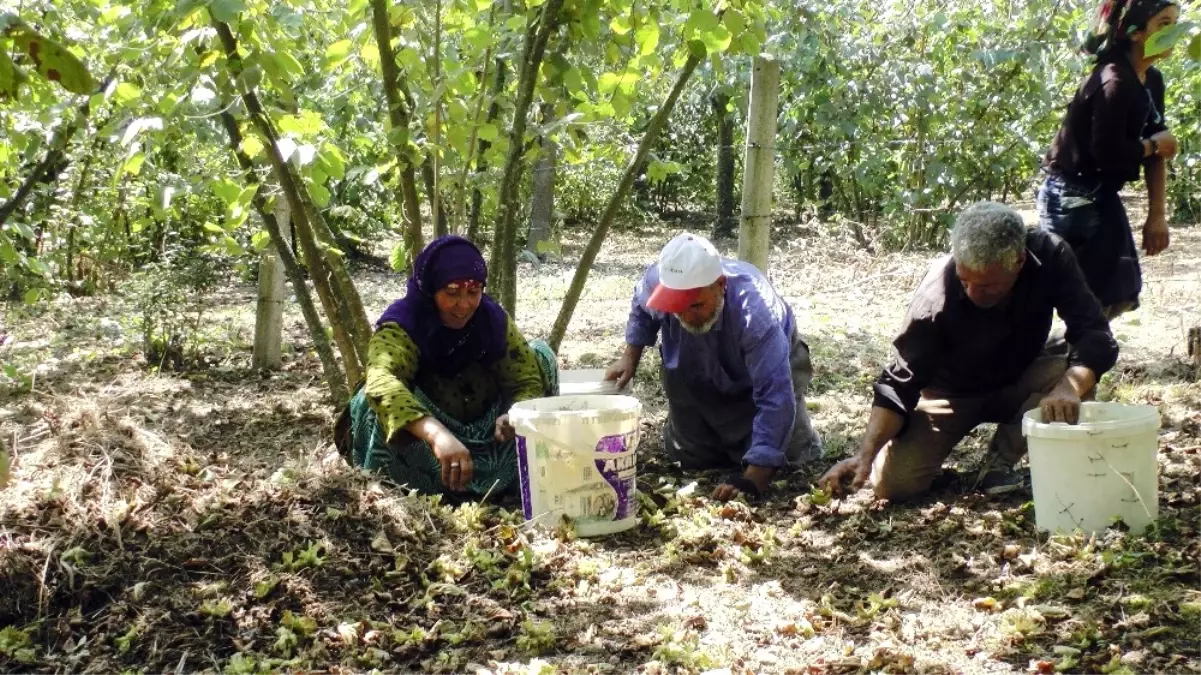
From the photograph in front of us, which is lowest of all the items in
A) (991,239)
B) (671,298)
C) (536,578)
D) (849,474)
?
(536,578)

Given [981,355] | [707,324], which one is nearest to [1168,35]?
[981,355]

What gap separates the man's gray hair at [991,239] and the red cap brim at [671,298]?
964mm

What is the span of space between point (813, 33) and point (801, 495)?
5.30 meters

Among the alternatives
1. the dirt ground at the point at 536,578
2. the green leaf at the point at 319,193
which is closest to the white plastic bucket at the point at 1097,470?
the dirt ground at the point at 536,578

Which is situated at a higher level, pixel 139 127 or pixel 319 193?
pixel 139 127

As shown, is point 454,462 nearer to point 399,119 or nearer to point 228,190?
point 228,190

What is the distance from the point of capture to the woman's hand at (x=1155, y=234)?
14.1ft

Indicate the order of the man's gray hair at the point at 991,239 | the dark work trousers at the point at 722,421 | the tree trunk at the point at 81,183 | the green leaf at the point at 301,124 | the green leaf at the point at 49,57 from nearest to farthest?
the green leaf at the point at 49,57 → the man's gray hair at the point at 991,239 → the green leaf at the point at 301,124 → the dark work trousers at the point at 722,421 → the tree trunk at the point at 81,183

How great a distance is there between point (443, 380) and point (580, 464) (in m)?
0.86

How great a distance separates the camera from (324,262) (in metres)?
4.61

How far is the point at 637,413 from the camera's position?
11.9 ft

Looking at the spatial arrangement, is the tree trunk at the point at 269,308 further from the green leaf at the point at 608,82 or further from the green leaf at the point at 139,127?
the green leaf at the point at 139,127

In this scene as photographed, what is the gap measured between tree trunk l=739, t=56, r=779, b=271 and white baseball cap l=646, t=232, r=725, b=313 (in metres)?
1.14

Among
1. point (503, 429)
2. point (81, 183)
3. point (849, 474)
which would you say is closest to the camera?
point (849, 474)
